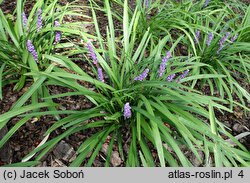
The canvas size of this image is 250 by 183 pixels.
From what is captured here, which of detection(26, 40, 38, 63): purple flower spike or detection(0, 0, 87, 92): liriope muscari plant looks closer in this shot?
detection(26, 40, 38, 63): purple flower spike

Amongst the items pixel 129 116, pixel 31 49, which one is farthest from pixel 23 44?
pixel 129 116

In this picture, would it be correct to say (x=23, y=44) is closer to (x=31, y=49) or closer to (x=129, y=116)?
(x=31, y=49)

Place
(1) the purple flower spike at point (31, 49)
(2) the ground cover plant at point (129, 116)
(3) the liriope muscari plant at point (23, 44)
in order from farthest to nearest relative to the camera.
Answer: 1. (3) the liriope muscari plant at point (23, 44)
2. (1) the purple flower spike at point (31, 49)
3. (2) the ground cover plant at point (129, 116)

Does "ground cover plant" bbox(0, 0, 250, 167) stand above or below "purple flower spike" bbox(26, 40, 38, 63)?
below

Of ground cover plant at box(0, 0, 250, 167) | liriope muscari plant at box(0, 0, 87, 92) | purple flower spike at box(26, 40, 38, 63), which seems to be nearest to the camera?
ground cover plant at box(0, 0, 250, 167)

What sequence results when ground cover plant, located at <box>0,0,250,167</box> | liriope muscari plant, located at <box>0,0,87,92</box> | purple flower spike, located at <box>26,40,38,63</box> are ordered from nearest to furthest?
1. ground cover plant, located at <box>0,0,250,167</box>
2. purple flower spike, located at <box>26,40,38,63</box>
3. liriope muscari plant, located at <box>0,0,87,92</box>

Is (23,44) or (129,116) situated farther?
(23,44)

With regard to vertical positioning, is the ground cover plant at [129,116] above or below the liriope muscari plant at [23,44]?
below

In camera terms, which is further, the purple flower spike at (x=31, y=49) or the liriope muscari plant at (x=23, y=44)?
the liriope muscari plant at (x=23, y=44)

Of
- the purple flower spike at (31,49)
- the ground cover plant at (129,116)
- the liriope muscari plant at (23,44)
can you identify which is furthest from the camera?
the liriope muscari plant at (23,44)

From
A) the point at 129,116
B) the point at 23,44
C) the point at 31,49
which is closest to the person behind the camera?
the point at 129,116

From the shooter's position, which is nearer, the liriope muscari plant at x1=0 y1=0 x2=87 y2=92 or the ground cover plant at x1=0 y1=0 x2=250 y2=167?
the ground cover plant at x1=0 y1=0 x2=250 y2=167
